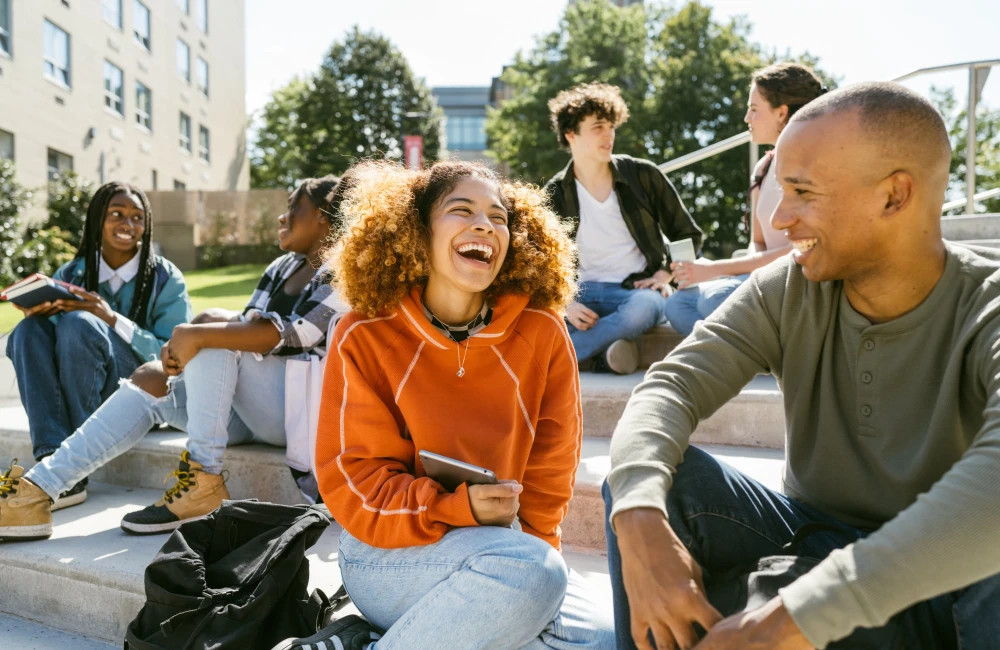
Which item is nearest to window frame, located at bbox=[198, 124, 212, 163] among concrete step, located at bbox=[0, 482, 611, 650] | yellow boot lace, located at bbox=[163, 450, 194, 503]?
yellow boot lace, located at bbox=[163, 450, 194, 503]

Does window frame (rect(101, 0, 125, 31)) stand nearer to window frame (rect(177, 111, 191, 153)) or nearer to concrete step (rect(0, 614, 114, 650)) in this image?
window frame (rect(177, 111, 191, 153))

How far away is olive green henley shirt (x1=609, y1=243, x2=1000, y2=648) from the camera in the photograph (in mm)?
1142

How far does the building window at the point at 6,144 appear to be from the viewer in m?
17.1

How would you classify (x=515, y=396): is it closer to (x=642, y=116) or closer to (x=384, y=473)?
(x=384, y=473)

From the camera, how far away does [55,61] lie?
760 inches

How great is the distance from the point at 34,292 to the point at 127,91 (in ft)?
75.6

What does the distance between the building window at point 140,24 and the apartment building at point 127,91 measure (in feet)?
0.13

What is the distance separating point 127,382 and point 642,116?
2273cm

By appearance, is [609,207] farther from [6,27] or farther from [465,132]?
[465,132]

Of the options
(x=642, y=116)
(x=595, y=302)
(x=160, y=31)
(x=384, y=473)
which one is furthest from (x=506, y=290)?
(x=160, y=31)

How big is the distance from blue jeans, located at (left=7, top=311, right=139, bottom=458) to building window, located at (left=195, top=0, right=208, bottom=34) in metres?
29.3

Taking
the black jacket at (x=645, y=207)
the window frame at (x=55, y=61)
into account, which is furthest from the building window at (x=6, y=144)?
the black jacket at (x=645, y=207)

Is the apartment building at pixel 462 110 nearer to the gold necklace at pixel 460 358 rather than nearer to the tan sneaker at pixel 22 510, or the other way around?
the tan sneaker at pixel 22 510

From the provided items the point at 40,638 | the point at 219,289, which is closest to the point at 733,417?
the point at 40,638
